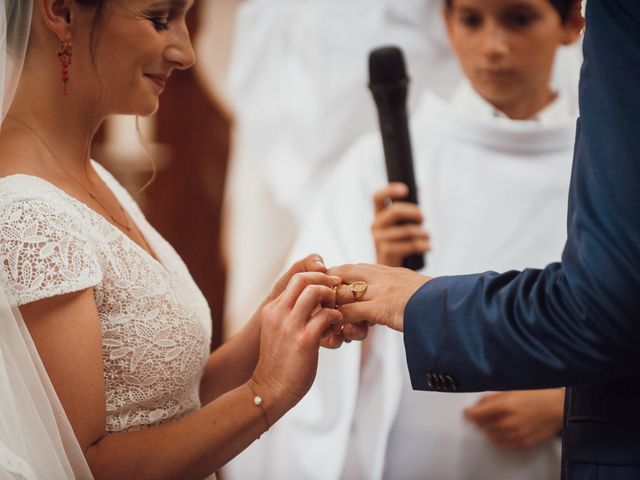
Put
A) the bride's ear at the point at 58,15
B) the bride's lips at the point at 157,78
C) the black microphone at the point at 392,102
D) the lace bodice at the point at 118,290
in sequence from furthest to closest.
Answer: the black microphone at the point at 392,102
the bride's lips at the point at 157,78
the bride's ear at the point at 58,15
the lace bodice at the point at 118,290

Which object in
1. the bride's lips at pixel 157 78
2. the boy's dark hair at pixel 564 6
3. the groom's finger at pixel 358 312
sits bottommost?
the groom's finger at pixel 358 312

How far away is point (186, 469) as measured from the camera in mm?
1447

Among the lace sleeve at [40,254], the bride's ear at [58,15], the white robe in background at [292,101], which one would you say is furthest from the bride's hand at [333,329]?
the white robe in background at [292,101]

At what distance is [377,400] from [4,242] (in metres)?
1.19

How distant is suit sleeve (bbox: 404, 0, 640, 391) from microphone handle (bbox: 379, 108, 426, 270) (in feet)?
1.95

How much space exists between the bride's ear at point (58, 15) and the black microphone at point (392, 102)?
0.75 metres

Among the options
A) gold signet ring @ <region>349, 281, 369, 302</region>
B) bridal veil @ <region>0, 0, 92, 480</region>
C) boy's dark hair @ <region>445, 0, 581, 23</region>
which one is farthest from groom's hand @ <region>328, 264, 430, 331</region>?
boy's dark hair @ <region>445, 0, 581, 23</region>

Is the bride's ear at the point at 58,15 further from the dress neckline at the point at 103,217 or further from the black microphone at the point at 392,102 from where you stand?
the black microphone at the point at 392,102

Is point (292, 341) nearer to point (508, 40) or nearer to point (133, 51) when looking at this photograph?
point (133, 51)

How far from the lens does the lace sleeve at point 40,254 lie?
1.33 meters

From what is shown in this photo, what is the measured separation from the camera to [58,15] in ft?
4.82

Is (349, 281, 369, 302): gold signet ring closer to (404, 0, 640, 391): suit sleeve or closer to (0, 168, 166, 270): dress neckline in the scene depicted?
(404, 0, 640, 391): suit sleeve

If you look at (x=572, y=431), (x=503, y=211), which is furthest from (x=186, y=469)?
(x=503, y=211)

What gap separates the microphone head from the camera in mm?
2025
